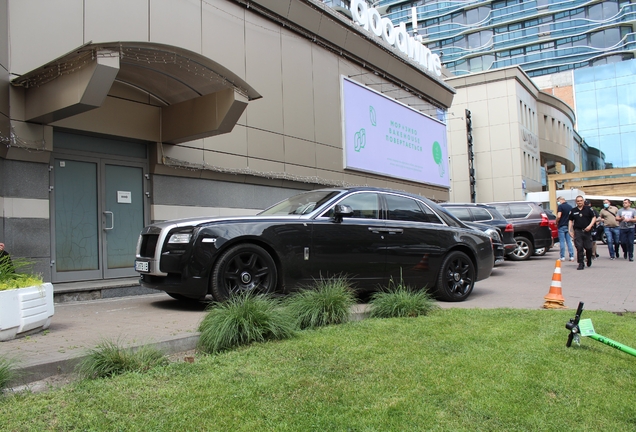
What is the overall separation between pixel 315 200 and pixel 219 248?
69.1 inches

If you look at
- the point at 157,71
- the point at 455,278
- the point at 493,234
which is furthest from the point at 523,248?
the point at 157,71

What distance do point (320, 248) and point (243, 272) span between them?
42.2 inches

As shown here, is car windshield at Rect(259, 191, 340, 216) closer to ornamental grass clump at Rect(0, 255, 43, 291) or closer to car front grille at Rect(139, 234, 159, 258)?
car front grille at Rect(139, 234, 159, 258)

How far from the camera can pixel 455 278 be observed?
26.6 ft

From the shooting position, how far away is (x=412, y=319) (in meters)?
5.72

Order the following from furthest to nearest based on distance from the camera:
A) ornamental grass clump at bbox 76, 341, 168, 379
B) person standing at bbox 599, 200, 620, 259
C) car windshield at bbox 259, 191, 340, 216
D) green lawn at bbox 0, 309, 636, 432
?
1. person standing at bbox 599, 200, 620, 259
2. car windshield at bbox 259, 191, 340, 216
3. ornamental grass clump at bbox 76, 341, 168, 379
4. green lawn at bbox 0, 309, 636, 432

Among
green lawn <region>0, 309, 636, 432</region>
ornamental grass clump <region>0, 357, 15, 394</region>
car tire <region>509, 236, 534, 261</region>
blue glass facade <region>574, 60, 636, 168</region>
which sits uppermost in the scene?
blue glass facade <region>574, 60, 636, 168</region>

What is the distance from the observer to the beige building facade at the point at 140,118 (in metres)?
8.43

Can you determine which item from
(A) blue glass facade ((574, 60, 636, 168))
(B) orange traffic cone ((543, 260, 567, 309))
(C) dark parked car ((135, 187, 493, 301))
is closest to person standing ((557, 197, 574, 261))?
(C) dark parked car ((135, 187, 493, 301))

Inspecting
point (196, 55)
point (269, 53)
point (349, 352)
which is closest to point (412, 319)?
point (349, 352)

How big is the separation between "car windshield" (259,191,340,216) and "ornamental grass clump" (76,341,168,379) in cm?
352

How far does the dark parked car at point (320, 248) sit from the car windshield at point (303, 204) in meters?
0.02

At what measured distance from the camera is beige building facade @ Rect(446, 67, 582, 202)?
4069cm

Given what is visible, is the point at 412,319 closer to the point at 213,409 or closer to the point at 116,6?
the point at 213,409
